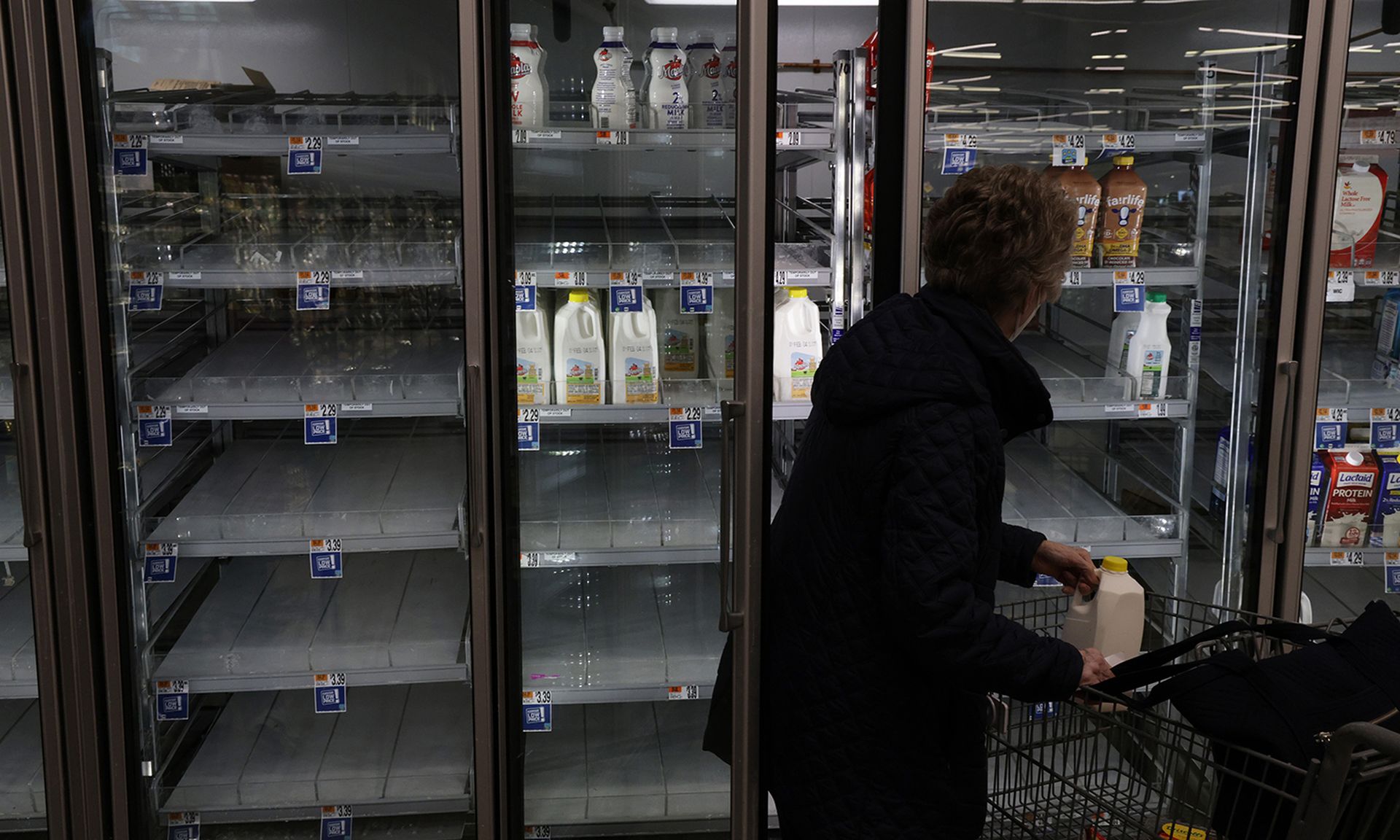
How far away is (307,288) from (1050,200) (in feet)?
4.88

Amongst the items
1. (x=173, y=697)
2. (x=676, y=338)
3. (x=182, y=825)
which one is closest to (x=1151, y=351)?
(x=676, y=338)

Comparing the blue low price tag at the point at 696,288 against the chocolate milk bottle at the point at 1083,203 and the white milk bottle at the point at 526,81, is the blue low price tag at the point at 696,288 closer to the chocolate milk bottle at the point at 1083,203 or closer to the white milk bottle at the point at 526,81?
the white milk bottle at the point at 526,81

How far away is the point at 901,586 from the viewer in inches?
58.6

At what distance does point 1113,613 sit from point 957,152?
1012 millimetres

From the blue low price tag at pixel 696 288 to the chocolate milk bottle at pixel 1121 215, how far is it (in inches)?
37.9

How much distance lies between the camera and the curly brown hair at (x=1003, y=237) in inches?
62.1

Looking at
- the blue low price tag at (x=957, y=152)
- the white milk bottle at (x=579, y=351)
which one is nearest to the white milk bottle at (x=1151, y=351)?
the blue low price tag at (x=957, y=152)

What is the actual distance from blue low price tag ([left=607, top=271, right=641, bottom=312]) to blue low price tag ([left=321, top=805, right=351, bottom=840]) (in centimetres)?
130

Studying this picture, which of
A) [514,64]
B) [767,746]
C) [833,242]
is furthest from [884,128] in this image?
[767,746]

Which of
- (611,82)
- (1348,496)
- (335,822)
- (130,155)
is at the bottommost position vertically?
(335,822)

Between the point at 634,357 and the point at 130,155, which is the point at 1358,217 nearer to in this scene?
the point at 634,357

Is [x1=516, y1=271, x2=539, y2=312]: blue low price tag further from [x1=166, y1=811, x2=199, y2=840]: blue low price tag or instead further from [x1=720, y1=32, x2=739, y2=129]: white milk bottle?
[x1=166, y1=811, x2=199, y2=840]: blue low price tag

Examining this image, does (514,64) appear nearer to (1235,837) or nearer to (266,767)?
(266,767)

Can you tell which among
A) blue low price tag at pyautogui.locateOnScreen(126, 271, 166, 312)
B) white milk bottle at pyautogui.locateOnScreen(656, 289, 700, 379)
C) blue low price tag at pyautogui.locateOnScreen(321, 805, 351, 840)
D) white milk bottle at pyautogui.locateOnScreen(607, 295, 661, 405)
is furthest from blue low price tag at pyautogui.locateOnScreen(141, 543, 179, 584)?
white milk bottle at pyautogui.locateOnScreen(656, 289, 700, 379)
